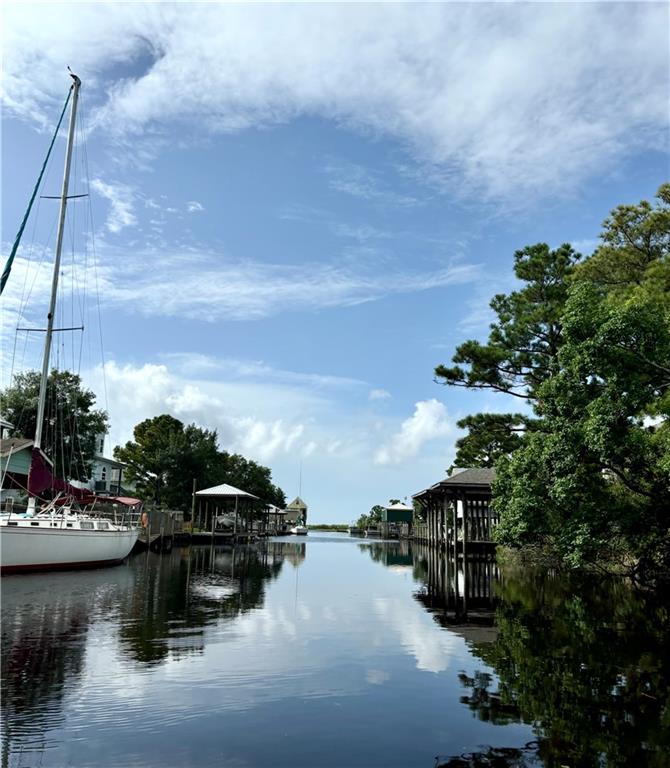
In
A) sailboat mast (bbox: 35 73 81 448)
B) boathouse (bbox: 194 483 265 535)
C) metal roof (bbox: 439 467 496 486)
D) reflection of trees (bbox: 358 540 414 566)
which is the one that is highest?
sailboat mast (bbox: 35 73 81 448)

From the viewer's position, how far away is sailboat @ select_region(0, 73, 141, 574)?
21.9m

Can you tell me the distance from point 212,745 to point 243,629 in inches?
258

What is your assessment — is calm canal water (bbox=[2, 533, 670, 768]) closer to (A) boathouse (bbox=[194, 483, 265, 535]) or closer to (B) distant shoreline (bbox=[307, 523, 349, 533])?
(A) boathouse (bbox=[194, 483, 265, 535])

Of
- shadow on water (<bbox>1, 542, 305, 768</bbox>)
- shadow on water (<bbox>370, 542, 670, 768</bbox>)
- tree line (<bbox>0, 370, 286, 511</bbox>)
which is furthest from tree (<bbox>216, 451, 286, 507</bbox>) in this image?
shadow on water (<bbox>370, 542, 670, 768</bbox>)

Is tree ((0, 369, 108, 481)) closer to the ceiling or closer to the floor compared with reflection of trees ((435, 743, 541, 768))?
closer to the ceiling

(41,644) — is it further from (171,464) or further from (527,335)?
(171,464)

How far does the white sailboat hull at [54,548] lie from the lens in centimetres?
2153

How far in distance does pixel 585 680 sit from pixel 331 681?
3.55 metres

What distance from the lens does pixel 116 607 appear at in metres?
15.1

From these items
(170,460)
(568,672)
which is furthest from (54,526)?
(170,460)

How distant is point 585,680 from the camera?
345 inches

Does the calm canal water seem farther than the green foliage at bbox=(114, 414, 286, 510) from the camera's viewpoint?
No

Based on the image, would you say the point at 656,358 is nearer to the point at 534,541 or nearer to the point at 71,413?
the point at 534,541

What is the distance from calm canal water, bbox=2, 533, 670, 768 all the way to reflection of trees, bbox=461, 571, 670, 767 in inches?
1.3
